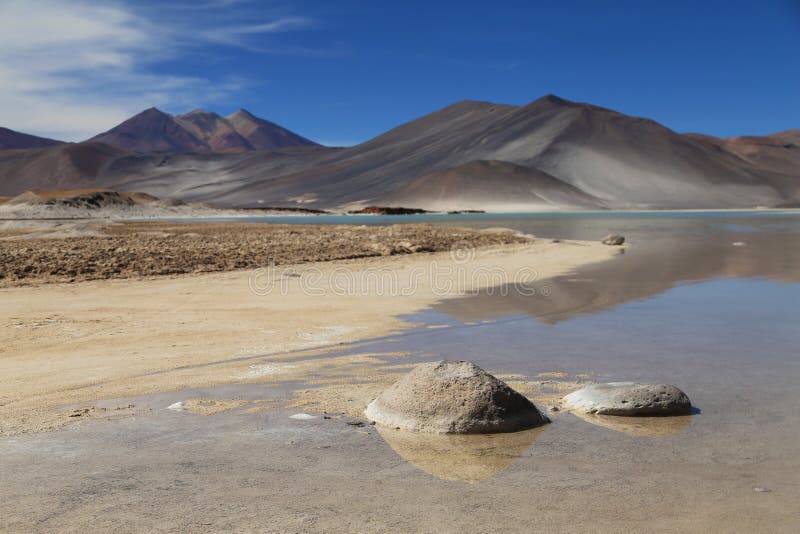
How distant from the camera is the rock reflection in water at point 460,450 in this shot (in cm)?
498

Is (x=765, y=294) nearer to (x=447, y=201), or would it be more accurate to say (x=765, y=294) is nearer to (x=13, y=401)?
(x=13, y=401)

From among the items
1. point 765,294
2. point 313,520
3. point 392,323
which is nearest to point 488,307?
point 392,323

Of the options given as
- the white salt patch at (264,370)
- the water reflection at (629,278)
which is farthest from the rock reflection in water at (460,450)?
the water reflection at (629,278)

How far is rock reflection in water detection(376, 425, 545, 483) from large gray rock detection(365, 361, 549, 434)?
0.08 m

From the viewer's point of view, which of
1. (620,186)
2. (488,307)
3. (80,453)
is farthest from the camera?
(620,186)

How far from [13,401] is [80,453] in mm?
1796

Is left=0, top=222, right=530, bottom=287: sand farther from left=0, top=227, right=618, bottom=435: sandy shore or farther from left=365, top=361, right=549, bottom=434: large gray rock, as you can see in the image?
left=365, top=361, right=549, bottom=434: large gray rock

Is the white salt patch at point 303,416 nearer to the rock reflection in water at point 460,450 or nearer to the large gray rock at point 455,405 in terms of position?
the large gray rock at point 455,405

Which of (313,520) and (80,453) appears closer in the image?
(313,520)

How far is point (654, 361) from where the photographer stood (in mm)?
8328

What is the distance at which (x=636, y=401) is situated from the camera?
6.26 m

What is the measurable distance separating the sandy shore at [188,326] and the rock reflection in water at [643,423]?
2.94 m

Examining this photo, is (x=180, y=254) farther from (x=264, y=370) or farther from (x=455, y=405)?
(x=455, y=405)

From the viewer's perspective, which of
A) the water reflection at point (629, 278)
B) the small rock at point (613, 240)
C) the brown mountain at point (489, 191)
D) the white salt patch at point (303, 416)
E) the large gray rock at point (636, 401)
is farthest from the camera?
the brown mountain at point (489, 191)
